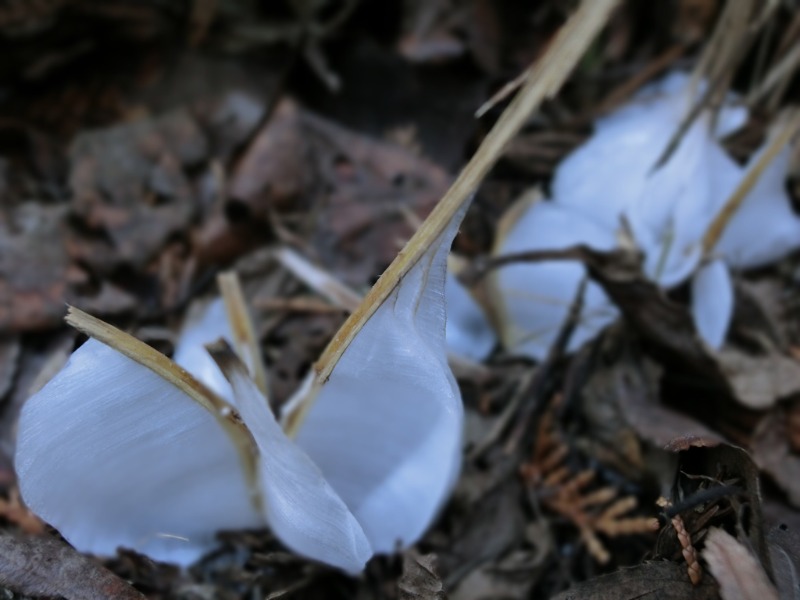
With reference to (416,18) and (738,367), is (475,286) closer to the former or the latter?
(738,367)

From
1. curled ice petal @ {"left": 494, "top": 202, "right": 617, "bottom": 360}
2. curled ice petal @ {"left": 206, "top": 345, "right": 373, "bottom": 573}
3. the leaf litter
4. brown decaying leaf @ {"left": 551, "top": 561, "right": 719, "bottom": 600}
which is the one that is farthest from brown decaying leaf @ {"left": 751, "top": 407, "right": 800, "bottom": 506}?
curled ice petal @ {"left": 206, "top": 345, "right": 373, "bottom": 573}

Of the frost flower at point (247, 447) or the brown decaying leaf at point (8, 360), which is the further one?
the brown decaying leaf at point (8, 360)

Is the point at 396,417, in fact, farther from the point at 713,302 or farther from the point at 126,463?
the point at 713,302

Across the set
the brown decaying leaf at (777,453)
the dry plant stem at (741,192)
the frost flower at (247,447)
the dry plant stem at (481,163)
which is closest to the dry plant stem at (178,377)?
the frost flower at (247,447)

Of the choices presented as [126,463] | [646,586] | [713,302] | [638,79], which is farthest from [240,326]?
[638,79]

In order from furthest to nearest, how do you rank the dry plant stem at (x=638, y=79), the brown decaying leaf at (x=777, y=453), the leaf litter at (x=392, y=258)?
the dry plant stem at (x=638, y=79), the brown decaying leaf at (x=777, y=453), the leaf litter at (x=392, y=258)

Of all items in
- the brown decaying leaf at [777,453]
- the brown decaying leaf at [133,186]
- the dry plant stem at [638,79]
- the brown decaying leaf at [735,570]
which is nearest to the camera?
the brown decaying leaf at [735,570]

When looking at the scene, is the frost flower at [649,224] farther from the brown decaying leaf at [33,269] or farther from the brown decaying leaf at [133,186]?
the brown decaying leaf at [33,269]

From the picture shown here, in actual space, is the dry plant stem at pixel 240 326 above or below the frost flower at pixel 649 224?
below
